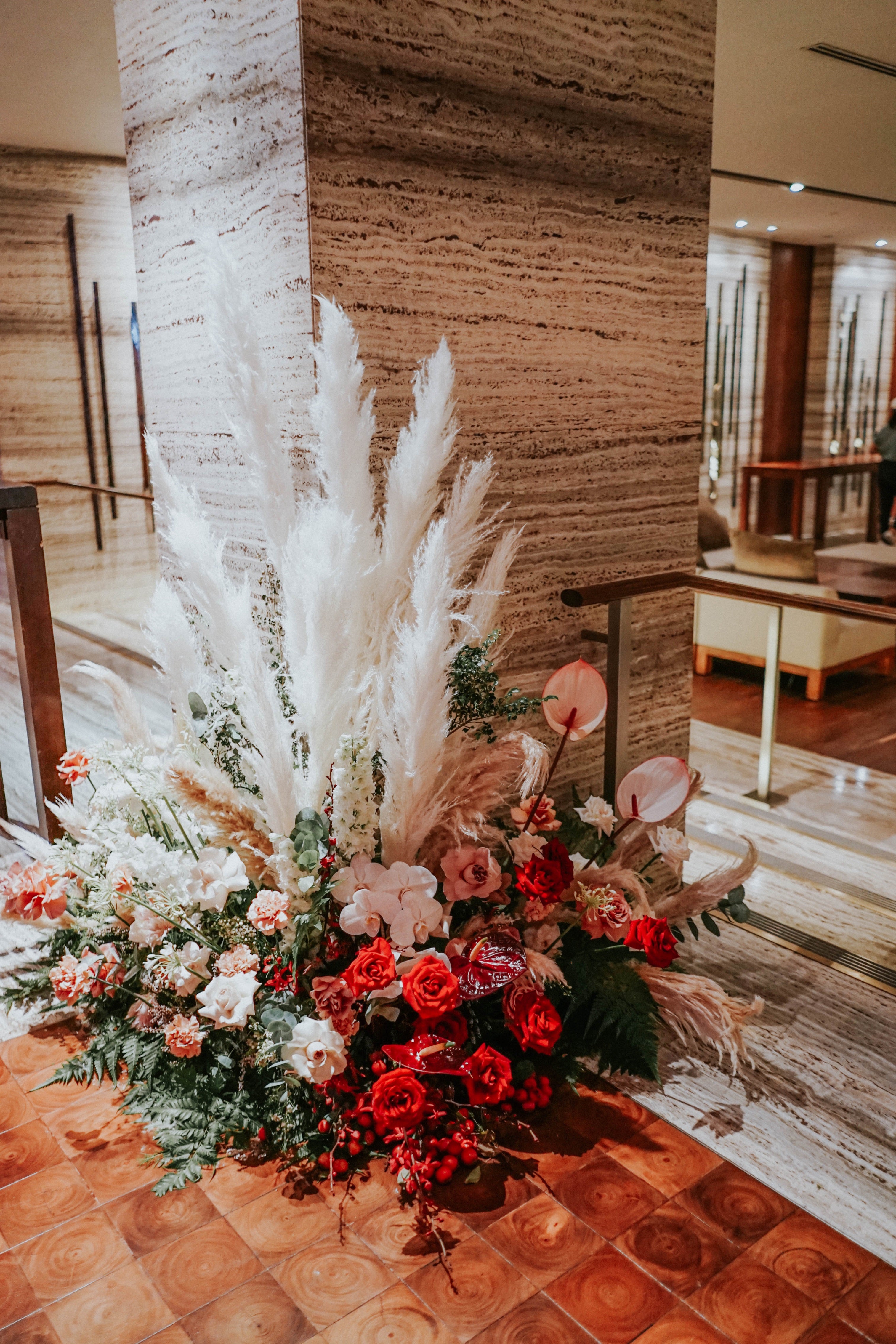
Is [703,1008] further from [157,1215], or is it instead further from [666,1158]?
[157,1215]

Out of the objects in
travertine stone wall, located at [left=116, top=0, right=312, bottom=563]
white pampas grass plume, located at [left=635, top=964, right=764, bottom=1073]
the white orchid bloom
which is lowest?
white pampas grass plume, located at [left=635, top=964, right=764, bottom=1073]

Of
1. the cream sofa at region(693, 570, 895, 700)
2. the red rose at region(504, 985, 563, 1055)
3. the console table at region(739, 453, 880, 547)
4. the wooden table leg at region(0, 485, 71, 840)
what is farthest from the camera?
the console table at region(739, 453, 880, 547)

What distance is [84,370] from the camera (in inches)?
239

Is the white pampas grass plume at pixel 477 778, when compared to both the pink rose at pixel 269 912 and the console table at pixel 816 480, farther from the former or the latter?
the console table at pixel 816 480

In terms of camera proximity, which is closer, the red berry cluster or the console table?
the red berry cluster

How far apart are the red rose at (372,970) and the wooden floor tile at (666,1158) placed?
1.48 feet

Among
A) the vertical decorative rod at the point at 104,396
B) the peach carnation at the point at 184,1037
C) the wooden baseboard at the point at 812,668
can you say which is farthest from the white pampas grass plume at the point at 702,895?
the vertical decorative rod at the point at 104,396

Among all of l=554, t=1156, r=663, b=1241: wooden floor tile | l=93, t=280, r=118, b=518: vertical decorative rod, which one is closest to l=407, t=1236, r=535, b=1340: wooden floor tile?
l=554, t=1156, r=663, b=1241: wooden floor tile

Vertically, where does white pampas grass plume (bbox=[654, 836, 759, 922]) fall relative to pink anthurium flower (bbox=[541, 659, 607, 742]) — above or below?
below

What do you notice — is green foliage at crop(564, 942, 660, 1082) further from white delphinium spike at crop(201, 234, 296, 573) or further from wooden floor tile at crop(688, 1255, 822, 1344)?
white delphinium spike at crop(201, 234, 296, 573)

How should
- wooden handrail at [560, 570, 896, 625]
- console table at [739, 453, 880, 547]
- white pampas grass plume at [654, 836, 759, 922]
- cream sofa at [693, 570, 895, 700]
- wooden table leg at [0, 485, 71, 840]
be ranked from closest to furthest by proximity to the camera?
white pampas grass plume at [654, 836, 759, 922]
wooden handrail at [560, 570, 896, 625]
wooden table leg at [0, 485, 71, 840]
cream sofa at [693, 570, 895, 700]
console table at [739, 453, 880, 547]

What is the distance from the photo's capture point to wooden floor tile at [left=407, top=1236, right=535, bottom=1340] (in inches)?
50.8

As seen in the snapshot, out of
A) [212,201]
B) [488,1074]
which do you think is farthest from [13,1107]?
[212,201]

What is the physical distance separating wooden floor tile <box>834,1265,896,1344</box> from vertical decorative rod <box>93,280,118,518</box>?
564 cm
